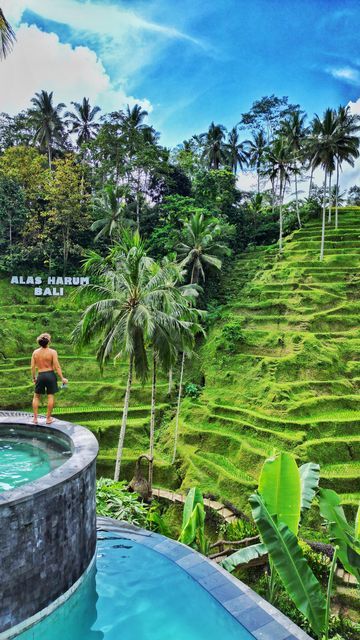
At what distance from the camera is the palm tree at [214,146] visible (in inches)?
1665

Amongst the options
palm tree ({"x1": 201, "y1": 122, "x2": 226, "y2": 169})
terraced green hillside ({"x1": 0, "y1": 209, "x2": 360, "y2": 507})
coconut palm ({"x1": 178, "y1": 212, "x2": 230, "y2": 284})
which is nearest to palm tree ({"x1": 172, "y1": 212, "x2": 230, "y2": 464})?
coconut palm ({"x1": 178, "y1": 212, "x2": 230, "y2": 284})

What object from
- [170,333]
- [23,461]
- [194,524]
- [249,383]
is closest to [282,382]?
[249,383]

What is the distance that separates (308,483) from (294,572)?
2154 mm

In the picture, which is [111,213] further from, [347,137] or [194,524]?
[194,524]

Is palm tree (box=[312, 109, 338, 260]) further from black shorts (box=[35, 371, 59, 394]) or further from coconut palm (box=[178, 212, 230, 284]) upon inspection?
black shorts (box=[35, 371, 59, 394])

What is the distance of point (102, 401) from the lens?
21.2 meters

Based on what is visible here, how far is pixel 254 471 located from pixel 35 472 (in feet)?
32.2

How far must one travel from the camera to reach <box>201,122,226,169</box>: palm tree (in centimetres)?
4228

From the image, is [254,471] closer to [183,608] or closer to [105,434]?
[105,434]

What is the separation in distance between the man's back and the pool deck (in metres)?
3.15

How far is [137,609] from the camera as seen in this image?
19.6ft

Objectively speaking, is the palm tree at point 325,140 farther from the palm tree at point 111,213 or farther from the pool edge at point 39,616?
the pool edge at point 39,616

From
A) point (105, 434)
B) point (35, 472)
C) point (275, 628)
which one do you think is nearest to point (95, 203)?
point (105, 434)

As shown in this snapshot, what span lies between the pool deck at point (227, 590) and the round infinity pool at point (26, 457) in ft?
6.21
